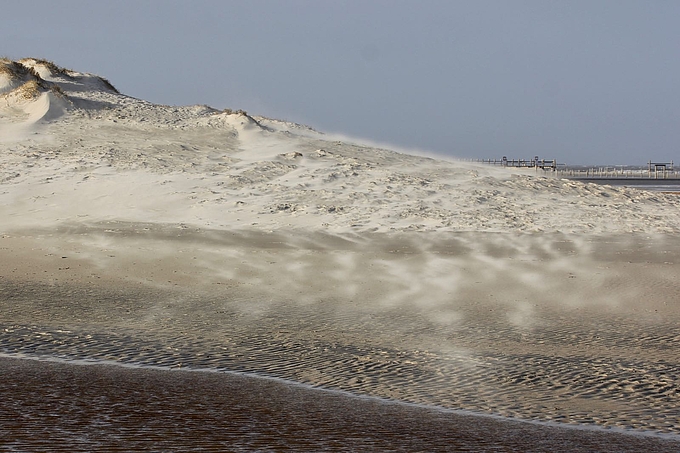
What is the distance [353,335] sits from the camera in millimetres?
7449

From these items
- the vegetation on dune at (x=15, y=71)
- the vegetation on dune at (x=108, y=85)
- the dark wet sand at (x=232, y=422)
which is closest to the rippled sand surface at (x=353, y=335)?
the dark wet sand at (x=232, y=422)

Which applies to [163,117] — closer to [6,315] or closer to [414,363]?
[6,315]

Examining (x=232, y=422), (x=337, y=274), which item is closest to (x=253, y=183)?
(x=337, y=274)

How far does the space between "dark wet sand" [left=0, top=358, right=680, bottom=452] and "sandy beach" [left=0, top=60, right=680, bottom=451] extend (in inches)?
1.7

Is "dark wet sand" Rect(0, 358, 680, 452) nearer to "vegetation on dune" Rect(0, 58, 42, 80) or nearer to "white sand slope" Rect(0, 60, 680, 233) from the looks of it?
"white sand slope" Rect(0, 60, 680, 233)

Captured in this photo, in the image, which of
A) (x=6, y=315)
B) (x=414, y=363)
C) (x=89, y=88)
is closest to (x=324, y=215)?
(x=6, y=315)

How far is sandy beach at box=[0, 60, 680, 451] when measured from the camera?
559 cm

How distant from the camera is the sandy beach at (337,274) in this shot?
5.59m

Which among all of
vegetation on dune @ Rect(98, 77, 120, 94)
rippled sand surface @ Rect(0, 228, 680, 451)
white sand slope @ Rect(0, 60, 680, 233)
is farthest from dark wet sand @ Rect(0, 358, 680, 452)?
vegetation on dune @ Rect(98, 77, 120, 94)

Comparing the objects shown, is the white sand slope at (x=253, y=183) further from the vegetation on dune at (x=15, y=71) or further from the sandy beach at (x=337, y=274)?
the vegetation on dune at (x=15, y=71)

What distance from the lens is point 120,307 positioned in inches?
335

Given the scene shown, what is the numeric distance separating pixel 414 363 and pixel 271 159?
14.6m

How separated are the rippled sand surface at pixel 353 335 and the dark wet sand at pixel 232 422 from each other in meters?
0.02

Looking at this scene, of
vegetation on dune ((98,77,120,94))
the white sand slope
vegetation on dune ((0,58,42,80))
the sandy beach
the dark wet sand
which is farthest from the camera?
vegetation on dune ((98,77,120,94))
